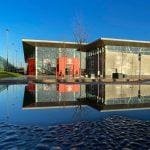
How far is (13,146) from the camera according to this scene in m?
7.02

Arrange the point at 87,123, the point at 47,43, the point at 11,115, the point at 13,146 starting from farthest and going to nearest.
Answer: the point at 47,43 → the point at 11,115 → the point at 87,123 → the point at 13,146

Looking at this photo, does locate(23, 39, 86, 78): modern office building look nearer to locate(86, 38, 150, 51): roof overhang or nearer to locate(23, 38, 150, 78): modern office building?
locate(23, 38, 150, 78): modern office building

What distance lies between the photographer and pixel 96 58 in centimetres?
8662

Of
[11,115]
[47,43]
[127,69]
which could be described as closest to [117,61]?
[127,69]

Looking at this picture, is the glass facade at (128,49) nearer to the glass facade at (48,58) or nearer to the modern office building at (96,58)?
the modern office building at (96,58)

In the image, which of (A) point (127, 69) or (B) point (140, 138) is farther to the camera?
(A) point (127, 69)

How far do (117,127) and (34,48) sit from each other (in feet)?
269

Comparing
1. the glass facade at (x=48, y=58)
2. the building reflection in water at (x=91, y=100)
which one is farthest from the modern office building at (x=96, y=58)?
the building reflection in water at (x=91, y=100)

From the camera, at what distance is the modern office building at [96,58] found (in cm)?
7819

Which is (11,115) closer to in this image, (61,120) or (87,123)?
(61,120)

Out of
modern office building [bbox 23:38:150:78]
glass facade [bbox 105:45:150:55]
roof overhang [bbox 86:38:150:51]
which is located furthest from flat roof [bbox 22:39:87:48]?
glass facade [bbox 105:45:150:55]

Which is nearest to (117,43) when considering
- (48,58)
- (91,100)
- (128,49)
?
(128,49)

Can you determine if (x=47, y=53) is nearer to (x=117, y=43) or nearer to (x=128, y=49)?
(x=117, y=43)

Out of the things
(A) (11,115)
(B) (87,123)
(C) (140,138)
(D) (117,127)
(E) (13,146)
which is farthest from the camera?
(A) (11,115)
